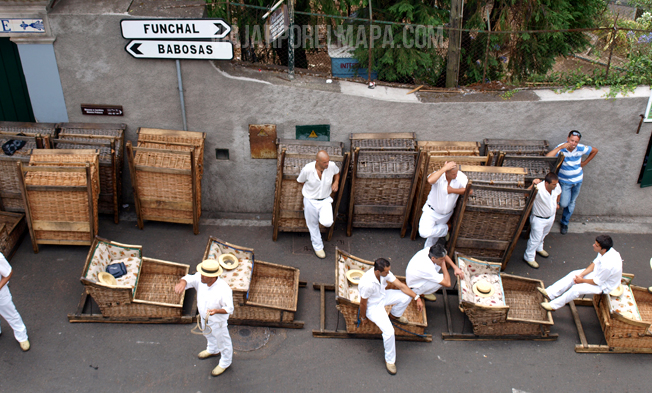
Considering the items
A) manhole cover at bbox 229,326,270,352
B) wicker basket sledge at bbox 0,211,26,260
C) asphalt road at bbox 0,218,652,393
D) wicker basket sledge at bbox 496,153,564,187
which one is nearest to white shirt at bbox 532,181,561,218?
wicker basket sledge at bbox 496,153,564,187

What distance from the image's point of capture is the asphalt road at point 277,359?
6.38m

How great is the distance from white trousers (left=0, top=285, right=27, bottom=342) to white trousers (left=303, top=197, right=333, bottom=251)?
425 centimetres

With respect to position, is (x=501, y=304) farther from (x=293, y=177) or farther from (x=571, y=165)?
(x=293, y=177)

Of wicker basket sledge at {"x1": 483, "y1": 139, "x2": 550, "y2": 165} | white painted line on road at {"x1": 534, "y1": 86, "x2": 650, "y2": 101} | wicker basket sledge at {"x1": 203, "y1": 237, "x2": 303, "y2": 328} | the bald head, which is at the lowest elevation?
wicker basket sledge at {"x1": 203, "y1": 237, "x2": 303, "y2": 328}

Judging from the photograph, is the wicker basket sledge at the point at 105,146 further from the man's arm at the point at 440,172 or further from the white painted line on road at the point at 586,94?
the white painted line on road at the point at 586,94

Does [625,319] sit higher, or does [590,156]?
[590,156]

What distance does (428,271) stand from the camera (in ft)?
21.9

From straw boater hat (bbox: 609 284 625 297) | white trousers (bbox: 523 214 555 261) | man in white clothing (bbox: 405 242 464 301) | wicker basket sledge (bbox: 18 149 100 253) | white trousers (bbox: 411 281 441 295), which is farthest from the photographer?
white trousers (bbox: 523 214 555 261)

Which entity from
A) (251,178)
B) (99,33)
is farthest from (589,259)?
(99,33)

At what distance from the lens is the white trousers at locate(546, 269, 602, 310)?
7.05m

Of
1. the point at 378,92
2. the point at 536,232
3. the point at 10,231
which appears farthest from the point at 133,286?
the point at 536,232

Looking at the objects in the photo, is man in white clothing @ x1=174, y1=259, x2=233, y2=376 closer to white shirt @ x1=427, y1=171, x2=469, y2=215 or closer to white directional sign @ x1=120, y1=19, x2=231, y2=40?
white shirt @ x1=427, y1=171, x2=469, y2=215

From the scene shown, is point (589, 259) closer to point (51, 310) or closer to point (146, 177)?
point (146, 177)

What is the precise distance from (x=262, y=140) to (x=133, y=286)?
3283mm
